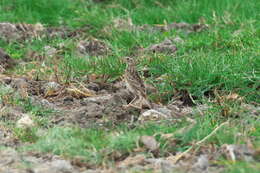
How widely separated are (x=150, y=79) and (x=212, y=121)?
4.04ft

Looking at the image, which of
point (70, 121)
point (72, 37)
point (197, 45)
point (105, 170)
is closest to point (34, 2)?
point (72, 37)

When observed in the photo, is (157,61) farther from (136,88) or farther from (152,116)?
(152,116)

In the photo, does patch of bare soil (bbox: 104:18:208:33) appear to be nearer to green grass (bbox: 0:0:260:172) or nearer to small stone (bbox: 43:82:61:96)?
green grass (bbox: 0:0:260:172)

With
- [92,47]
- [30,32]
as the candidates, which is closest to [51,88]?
[92,47]

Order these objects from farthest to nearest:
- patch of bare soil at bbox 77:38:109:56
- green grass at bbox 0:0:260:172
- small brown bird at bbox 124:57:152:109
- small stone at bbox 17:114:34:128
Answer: patch of bare soil at bbox 77:38:109:56 < small brown bird at bbox 124:57:152:109 < small stone at bbox 17:114:34:128 < green grass at bbox 0:0:260:172

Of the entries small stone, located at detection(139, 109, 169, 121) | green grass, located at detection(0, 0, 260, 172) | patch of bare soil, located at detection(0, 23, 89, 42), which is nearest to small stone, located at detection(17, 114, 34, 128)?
green grass, located at detection(0, 0, 260, 172)

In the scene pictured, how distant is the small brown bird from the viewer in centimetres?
473

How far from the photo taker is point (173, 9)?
8648 mm

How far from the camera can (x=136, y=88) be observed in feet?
16.0

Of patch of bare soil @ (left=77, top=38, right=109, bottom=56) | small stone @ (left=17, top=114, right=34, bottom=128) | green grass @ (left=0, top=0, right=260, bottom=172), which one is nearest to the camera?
green grass @ (left=0, top=0, right=260, bottom=172)

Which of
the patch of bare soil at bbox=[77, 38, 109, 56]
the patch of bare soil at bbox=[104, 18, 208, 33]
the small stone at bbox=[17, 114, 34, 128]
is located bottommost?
the patch of bare soil at bbox=[77, 38, 109, 56]

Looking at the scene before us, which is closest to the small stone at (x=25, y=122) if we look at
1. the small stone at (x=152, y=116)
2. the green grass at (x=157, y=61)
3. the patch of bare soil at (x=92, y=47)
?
the green grass at (x=157, y=61)

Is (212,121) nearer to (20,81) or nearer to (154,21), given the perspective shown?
(20,81)

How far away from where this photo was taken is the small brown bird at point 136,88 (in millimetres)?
4727
